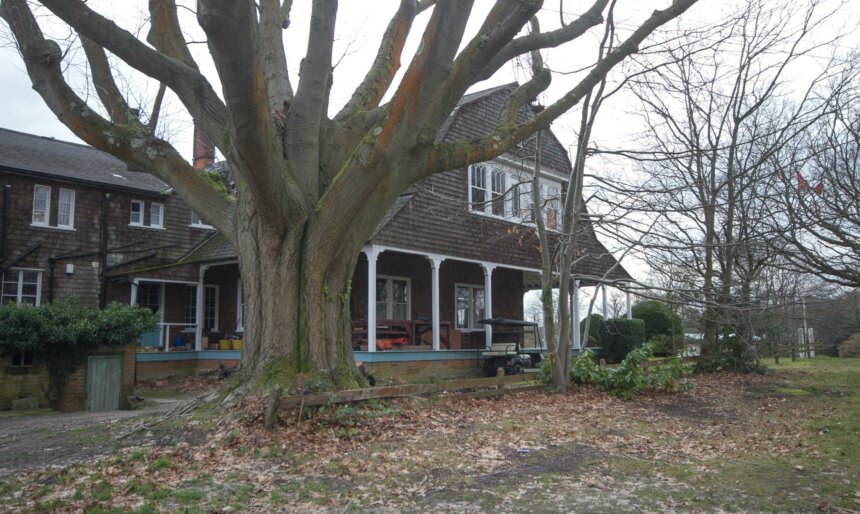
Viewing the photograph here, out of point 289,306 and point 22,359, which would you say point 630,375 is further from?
point 22,359

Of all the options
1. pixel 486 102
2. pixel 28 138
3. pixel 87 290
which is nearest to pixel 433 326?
pixel 486 102

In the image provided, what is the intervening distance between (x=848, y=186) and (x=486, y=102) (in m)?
10.4

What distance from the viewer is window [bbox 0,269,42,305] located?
18891 mm

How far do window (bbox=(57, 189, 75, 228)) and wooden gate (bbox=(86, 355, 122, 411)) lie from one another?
6845 millimetres

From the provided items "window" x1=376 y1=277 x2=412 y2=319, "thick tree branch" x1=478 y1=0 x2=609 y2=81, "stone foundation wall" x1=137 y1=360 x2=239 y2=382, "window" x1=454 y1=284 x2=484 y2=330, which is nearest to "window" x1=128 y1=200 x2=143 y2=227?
"stone foundation wall" x1=137 y1=360 x2=239 y2=382

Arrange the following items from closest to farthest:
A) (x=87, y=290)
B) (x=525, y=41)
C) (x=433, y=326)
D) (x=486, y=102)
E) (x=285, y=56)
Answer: (x=525, y=41) → (x=285, y=56) → (x=433, y=326) → (x=87, y=290) → (x=486, y=102)

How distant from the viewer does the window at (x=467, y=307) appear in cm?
2295

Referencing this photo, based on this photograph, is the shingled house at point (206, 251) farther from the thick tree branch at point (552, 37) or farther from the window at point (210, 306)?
the thick tree branch at point (552, 37)

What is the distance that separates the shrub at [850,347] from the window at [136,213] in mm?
32261

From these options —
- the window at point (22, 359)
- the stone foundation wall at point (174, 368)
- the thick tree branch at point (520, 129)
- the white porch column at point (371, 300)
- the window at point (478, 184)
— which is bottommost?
the stone foundation wall at point (174, 368)

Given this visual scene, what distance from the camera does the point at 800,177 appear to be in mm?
15258

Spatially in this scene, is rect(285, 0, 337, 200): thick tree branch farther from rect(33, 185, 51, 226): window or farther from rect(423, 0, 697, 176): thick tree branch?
rect(33, 185, 51, 226): window

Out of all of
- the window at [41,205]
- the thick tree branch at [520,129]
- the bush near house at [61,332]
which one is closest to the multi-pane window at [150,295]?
the window at [41,205]

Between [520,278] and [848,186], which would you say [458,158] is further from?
[520,278]
